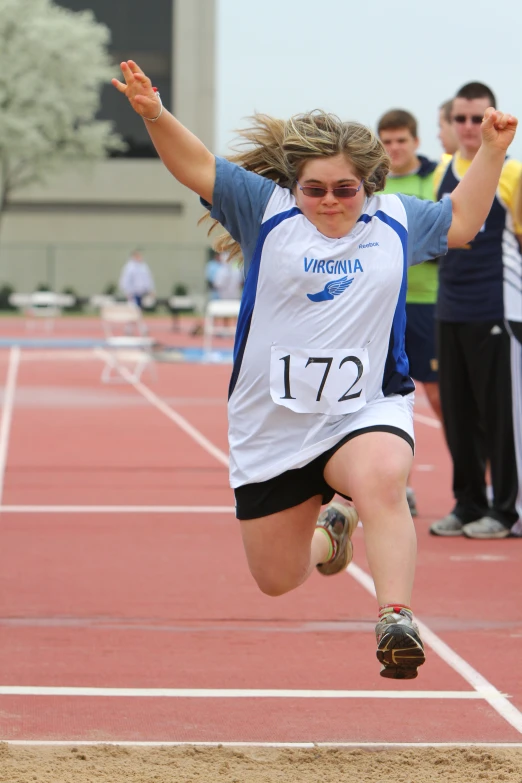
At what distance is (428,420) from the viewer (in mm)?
15961

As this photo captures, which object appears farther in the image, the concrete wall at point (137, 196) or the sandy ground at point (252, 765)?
the concrete wall at point (137, 196)

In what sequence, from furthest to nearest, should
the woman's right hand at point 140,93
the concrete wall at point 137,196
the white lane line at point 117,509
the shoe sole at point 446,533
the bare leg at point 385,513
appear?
the concrete wall at point 137,196 < the white lane line at point 117,509 < the shoe sole at point 446,533 < the woman's right hand at point 140,93 < the bare leg at point 385,513

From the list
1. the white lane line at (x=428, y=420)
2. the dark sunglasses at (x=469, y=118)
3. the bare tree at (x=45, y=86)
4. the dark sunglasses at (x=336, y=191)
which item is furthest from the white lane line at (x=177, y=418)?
the bare tree at (x=45, y=86)

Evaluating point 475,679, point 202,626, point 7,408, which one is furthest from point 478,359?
point 7,408

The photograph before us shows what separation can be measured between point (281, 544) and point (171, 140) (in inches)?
56.5

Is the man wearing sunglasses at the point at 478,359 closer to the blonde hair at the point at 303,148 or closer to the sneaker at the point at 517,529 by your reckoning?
the sneaker at the point at 517,529

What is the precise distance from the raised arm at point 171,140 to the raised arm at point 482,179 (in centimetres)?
88

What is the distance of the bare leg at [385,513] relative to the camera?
4113 millimetres

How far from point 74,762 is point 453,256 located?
473cm

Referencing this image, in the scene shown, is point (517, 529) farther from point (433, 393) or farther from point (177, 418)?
point (177, 418)

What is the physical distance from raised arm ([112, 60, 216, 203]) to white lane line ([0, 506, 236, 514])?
195 inches

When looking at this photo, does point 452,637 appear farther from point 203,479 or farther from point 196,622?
point 203,479

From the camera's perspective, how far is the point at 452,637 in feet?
19.4

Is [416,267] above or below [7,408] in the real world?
above
